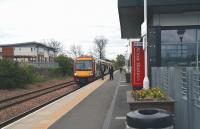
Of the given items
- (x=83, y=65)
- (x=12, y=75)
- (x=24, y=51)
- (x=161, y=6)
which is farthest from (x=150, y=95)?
(x=24, y=51)

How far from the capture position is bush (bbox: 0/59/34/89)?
122 ft

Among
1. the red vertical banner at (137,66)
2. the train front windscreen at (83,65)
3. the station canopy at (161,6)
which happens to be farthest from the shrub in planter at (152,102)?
the train front windscreen at (83,65)

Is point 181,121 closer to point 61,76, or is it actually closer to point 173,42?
point 173,42

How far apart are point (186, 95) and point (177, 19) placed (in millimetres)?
11072

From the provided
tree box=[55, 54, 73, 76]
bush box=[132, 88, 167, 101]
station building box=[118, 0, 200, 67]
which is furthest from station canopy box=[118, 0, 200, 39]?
tree box=[55, 54, 73, 76]

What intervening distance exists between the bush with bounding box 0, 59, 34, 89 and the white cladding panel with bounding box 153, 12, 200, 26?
21.3m

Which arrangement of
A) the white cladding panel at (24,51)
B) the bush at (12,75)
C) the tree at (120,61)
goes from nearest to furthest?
the bush at (12,75) → the white cladding panel at (24,51) → the tree at (120,61)

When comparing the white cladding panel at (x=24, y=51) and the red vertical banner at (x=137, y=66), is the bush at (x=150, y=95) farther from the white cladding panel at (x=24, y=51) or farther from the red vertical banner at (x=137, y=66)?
the white cladding panel at (x=24, y=51)

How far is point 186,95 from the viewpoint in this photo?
8.37 metres

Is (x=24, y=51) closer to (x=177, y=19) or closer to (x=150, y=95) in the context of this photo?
(x=177, y=19)

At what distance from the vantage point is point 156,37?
18703 millimetres

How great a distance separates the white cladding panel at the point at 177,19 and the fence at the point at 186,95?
8.71 m

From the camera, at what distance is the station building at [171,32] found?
18344 mm

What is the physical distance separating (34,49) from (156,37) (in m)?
100
